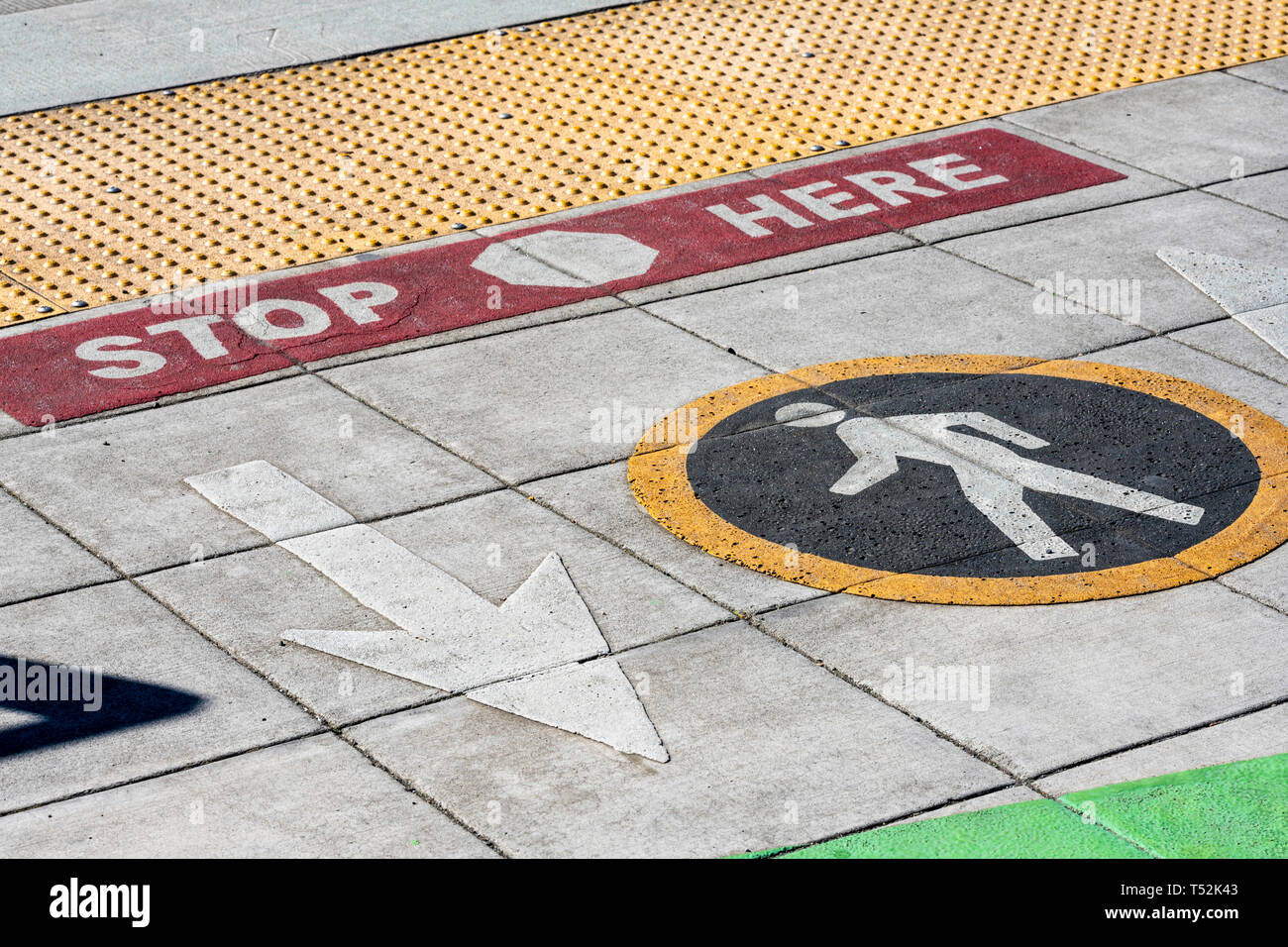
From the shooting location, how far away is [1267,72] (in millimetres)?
10328

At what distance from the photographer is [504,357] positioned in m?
6.90

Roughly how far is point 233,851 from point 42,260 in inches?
183

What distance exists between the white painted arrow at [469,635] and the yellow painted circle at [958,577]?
0.60 meters

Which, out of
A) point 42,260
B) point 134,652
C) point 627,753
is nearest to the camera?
point 627,753

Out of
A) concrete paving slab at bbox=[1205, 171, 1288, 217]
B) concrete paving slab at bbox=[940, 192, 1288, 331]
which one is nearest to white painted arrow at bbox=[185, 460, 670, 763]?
concrete paving slab at bbox=[940, 192, 1288, 331]

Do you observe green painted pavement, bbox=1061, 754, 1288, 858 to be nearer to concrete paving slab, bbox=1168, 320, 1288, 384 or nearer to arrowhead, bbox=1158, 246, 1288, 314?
concrete paving slab, bbox=1168, 320, 1288, 384

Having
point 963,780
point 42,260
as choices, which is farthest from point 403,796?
point 42,260

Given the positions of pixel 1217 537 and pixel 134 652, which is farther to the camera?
pixel 1217 537

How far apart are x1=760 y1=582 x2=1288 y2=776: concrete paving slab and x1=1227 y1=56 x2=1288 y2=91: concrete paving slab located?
238 inches

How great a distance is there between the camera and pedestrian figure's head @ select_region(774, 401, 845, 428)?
6266 mm

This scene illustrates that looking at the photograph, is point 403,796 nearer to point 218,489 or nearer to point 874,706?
point 874,706

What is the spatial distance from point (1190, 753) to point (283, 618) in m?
2.71

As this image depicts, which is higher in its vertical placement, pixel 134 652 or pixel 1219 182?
pixel 1219 182
